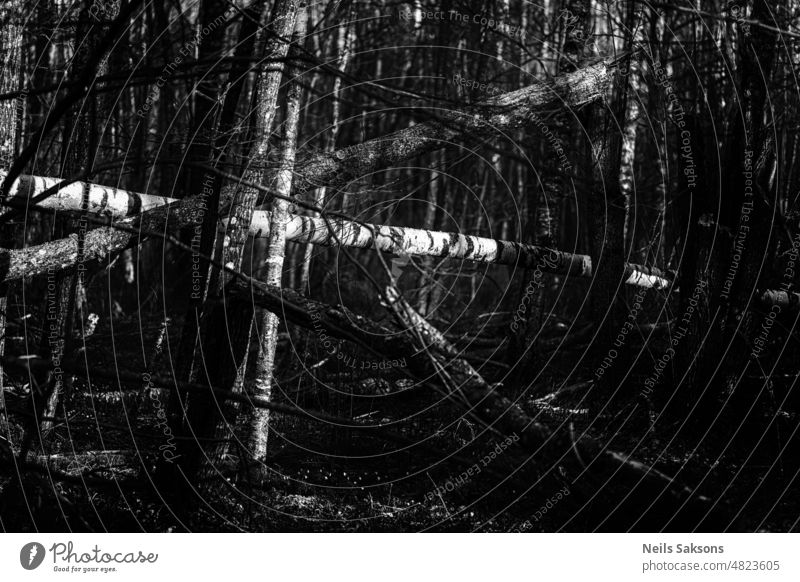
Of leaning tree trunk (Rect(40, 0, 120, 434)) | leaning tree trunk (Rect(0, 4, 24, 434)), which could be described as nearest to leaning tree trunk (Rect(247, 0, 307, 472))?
leaning tree trunk (Rect(40, 0, 120, 434))

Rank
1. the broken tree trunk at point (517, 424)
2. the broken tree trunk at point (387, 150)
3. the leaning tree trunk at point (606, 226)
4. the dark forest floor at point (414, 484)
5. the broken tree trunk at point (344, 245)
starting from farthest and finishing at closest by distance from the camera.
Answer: the leaning tree trunk at point (606, 226), the broken tree trunk at point (387, 150), the broken tree trunk at point (344, 245), the dark forest floor at point (414, 484), the broken tree trunk at point (517, 424)

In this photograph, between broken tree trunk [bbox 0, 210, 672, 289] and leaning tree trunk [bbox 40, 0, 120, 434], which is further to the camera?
leaning tree trunk [bbox 40, 0, 120, 434]

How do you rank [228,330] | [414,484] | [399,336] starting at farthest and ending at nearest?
[414,484] → [228,330] → [399,336]

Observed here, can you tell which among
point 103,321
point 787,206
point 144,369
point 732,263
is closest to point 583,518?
point 732,263

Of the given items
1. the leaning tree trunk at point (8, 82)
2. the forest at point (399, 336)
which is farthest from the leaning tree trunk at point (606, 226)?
the leaning tree trunk at point (8, 82)

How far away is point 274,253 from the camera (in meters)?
4.77

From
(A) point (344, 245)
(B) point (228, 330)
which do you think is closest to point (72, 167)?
(B) point (228, 330)

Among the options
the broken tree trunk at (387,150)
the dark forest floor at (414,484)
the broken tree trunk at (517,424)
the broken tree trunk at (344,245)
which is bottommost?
the dark forest floor at (414,484)

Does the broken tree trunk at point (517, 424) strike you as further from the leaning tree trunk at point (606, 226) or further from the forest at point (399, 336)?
the leaning tree trunk at point (606, 226)

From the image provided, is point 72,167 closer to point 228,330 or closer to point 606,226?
point 228,330

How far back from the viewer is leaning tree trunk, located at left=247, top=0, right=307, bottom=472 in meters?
4.53

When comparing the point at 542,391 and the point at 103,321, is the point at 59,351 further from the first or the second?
the point at 103,321

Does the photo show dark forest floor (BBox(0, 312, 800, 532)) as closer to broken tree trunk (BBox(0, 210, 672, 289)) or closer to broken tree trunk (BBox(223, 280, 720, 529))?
broken tree trunk (BBox(223, 280, 720, 529))

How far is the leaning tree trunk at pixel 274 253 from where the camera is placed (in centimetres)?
453
